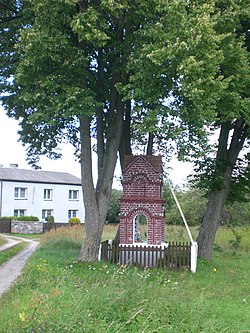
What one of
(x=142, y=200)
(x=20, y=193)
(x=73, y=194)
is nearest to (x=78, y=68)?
(x=142, y=200)

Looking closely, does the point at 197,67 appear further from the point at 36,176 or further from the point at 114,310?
the point at 36,176

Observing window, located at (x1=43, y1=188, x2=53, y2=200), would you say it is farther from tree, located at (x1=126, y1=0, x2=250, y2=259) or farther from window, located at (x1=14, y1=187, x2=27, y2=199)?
tree, located at (x1=126, y1=0, x2=250, y2=259)

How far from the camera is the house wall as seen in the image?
4681cm

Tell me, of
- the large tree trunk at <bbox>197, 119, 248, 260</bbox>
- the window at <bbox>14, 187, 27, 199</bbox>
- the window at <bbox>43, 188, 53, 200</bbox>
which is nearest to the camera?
the large tree trunk at <bbox>197, 119, 248, 260</bbox>

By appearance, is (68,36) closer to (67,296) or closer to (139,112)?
(139,112)

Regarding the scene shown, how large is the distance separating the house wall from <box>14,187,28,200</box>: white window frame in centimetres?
24

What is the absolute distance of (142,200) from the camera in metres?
16.3

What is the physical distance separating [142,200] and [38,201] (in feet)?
115

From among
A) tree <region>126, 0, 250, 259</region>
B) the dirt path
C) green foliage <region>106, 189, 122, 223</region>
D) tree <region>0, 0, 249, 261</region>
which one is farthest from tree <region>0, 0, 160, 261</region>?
green foliage <region>106, 189, 122, 223</region>

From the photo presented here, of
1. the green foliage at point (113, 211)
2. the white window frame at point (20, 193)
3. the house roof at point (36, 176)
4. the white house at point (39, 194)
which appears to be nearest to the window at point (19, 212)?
the white house at point (39, 194)

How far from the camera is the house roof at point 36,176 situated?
4803 cm

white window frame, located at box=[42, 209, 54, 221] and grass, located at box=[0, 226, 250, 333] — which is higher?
white window frame, located at box=[42, 209, 54, 221]

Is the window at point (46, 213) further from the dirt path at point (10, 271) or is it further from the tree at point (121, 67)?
the tree at point (121, 67)

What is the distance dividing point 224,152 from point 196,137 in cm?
546
